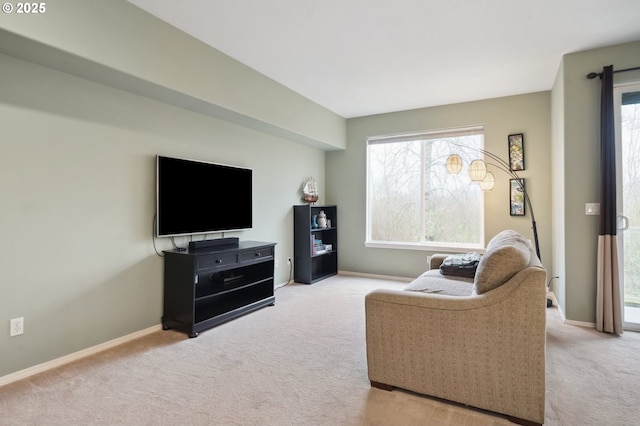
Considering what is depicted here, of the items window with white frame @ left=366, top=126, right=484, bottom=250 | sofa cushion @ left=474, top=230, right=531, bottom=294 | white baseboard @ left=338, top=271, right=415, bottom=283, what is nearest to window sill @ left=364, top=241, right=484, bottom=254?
window with white frame @ left=366, top=126, right=484, bottom=250

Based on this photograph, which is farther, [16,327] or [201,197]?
[201,197]

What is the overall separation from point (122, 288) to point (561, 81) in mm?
4658

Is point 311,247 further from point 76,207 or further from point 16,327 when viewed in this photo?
point 16,327

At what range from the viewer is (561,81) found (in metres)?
3.39

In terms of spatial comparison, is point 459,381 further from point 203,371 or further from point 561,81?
point 561,81

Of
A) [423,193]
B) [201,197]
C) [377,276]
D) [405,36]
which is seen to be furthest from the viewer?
[377,276]

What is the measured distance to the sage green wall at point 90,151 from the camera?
2.19 meters

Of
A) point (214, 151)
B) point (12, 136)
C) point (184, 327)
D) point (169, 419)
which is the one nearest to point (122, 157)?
point (12, 136)

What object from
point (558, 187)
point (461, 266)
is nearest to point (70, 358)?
point (461, 266)

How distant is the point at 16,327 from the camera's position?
2.22 metres

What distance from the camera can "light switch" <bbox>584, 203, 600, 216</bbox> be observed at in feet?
10.2

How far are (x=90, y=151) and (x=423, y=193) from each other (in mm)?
4216

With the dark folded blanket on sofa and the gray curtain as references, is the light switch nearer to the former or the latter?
the gray curtain

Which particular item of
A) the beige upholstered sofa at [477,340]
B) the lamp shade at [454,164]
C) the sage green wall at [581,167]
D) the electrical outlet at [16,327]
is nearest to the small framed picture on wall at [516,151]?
the lamp shade at [454,164]
